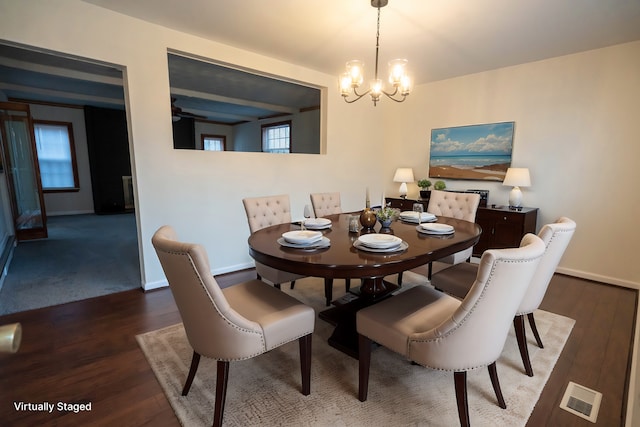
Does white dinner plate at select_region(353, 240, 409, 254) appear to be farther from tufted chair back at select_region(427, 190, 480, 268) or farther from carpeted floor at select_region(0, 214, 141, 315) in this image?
carpeted floor at select_region(0, 214, 141, 315)

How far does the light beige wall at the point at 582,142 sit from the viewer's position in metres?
3.29

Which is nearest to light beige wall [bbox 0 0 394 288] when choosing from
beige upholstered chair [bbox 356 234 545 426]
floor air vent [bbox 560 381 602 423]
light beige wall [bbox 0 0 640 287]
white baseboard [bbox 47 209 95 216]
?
light beige wall [bbox 0 0 640 287]

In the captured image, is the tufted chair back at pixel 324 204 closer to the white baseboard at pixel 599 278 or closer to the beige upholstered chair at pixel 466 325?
the beige upholstered chair at pixel 466 325

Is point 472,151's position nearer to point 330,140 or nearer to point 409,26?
point 330,140

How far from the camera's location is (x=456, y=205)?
3.29 m

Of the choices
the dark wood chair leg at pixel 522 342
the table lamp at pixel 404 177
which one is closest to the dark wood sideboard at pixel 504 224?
the table lamp at pixel 404 177

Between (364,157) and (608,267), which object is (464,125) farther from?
(608,267)

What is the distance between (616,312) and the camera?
2787 mm

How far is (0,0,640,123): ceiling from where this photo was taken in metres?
2.54

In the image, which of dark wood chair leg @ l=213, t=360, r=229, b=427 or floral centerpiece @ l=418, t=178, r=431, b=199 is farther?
floral centerpiece @ l=418, t=178, r=431, b=199

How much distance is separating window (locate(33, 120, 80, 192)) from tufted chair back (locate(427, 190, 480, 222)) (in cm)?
828

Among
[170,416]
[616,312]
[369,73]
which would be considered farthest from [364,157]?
[170,416]

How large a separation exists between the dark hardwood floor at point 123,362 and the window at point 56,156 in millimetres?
6093

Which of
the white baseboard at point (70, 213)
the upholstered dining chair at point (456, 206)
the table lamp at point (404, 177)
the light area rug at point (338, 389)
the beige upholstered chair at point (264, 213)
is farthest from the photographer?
the white baseboard at point (70, 213)
